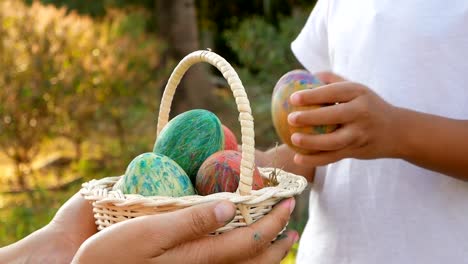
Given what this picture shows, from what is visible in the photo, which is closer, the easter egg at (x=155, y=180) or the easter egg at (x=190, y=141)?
the easter egg at (x=155, y=180)

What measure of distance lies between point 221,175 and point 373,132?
13.5 inches

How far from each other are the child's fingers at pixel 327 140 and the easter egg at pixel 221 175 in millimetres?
144

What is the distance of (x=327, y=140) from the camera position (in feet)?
5.20

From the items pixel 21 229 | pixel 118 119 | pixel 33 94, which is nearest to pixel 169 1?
pixel 118 119

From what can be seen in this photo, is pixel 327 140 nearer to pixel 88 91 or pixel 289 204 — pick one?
pixel 289 204

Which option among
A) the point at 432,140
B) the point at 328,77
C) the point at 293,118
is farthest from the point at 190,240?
the point at 328,77

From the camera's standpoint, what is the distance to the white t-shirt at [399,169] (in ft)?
5.86

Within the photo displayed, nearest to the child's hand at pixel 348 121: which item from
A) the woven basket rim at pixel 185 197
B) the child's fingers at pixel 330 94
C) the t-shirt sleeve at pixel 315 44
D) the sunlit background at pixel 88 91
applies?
the child's fingers at pixel 330 94

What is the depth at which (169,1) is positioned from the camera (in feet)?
25.4

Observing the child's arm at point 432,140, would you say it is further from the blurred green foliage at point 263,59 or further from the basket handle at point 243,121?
the blurred green foliage at point 263,59

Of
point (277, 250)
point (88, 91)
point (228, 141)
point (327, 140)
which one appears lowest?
point (88, 91)

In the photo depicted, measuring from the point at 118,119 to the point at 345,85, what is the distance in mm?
5769

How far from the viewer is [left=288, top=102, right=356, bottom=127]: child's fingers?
1.57m

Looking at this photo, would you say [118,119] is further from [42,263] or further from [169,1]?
[42,263]
